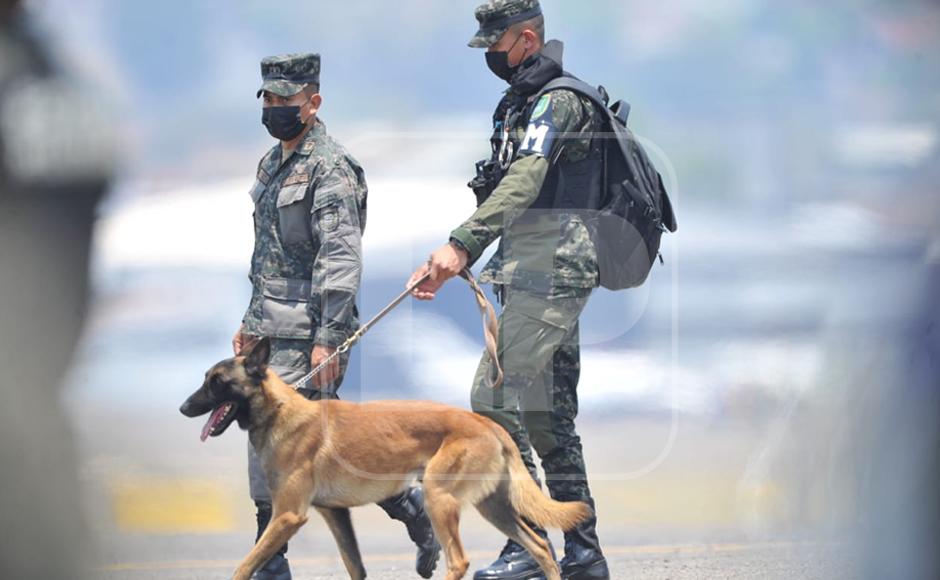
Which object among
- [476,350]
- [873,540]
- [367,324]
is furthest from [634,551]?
[367,324]

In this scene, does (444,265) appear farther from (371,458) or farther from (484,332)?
(371,458)

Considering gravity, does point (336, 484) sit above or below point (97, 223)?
below

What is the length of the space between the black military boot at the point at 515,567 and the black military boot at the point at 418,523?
10.4 inches

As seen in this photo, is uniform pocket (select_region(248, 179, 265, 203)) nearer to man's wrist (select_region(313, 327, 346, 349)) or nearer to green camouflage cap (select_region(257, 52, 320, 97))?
green camouflage cap (select_region(257, 52, 320, 97))

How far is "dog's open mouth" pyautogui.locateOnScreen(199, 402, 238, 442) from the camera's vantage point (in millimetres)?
Answer: 5402

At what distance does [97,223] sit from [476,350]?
84.2 inches

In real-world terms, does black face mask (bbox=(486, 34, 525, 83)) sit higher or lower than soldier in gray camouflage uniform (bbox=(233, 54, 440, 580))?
higher

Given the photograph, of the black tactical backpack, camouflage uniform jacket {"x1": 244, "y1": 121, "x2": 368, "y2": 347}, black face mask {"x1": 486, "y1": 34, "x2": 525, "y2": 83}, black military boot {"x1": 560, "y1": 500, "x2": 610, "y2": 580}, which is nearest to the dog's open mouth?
camouflage uniform jacket {"x1": 244, "y1": 121, "x2": 368, "y2": 347}

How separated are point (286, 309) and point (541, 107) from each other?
121cm

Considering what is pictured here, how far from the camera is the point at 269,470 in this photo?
545 centimetres

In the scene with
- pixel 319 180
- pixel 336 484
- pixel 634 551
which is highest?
pixel 319 180

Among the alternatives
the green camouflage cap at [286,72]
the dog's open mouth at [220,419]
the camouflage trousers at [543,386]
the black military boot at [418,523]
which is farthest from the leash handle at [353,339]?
the green camouflage cap at [286,72]

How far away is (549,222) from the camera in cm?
543

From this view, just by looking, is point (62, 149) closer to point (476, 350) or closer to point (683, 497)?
point (476, 350)
